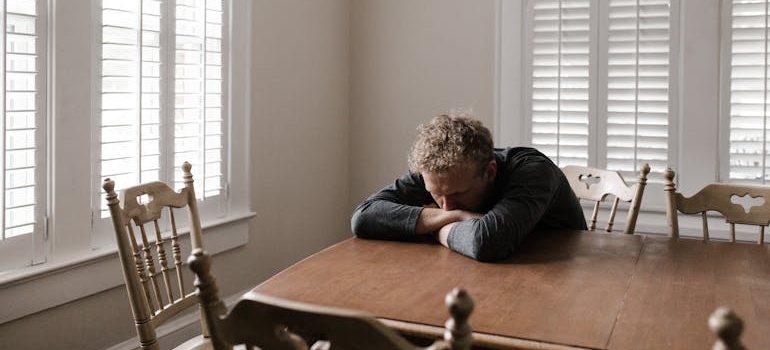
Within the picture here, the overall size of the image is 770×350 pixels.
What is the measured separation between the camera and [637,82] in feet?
12.4

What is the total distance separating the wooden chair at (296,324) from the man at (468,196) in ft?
3.16

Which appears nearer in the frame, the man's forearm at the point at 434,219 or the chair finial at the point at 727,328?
the chair finial at the point at 727,328

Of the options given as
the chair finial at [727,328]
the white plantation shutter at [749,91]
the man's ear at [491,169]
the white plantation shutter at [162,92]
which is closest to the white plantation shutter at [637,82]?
the white plantation shutter at [749,91]

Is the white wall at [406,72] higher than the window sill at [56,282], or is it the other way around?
the white wall at [406,72]

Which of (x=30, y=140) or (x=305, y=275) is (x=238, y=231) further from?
(x=305, y=275)

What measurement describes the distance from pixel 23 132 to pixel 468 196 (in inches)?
52.9

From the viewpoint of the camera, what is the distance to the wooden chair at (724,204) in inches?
103

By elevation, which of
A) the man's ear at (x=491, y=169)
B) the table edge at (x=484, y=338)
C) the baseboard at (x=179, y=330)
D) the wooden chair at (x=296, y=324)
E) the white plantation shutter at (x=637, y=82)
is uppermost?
the white plantation shutter at (x=637, y=82)

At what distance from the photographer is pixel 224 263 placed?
138 inches

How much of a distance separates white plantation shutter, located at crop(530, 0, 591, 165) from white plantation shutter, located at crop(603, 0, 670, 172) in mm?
120

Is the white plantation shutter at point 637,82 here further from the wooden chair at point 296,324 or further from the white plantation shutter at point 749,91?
the wooden chair at point 296,324

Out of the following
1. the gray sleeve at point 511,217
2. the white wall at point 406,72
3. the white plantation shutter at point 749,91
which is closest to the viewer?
the gray sleeve at point 511,217

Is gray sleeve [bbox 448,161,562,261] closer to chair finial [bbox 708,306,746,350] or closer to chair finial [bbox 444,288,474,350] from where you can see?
chair finial [bbox 444,288,474,350]

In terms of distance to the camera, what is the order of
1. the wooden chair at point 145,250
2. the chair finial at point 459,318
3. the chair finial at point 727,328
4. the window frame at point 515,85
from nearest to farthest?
the chair finial at point 727,328 < the chair finial at point 459,318 < the wooden chair at point 145,250 < the window frame at point 515,85
